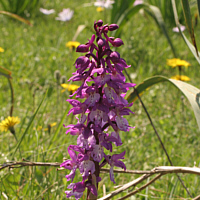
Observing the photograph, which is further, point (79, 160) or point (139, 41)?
point (139, 41)

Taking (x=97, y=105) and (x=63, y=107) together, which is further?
(x=63, y=107)

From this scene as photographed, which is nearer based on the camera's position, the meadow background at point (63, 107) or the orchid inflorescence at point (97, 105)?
the orchid inflorescence at point (97, 105)

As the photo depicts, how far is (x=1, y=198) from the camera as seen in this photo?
1.36m

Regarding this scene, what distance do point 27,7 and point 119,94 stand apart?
204 inches

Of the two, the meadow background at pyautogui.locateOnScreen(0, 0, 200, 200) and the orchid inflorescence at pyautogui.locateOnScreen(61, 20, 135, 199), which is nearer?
the orchid inflorescence at pyautogui.locateOnScreen(61, 20, 135, 199)

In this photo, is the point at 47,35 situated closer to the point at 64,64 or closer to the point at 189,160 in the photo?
the point at 64,64

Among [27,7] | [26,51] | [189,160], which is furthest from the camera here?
[27,7]

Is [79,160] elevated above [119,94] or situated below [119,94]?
below

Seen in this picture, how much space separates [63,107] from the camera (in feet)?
9.32

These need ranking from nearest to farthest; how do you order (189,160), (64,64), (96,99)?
(96,99), (189,160), (64,64)

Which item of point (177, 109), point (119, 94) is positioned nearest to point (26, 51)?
point (177, 109)

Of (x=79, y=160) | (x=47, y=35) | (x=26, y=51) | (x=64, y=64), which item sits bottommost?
(x=79, y=160)

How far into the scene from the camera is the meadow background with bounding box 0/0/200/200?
162cm

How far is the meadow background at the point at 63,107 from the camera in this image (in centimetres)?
162
